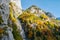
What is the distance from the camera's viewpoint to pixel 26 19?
70688mm

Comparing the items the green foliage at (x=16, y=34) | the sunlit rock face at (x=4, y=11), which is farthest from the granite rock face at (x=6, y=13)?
the green foliage at (x=16, y=34)

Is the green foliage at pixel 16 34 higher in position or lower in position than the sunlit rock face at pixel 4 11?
lower

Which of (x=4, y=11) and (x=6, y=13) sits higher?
(x=4, y=11)

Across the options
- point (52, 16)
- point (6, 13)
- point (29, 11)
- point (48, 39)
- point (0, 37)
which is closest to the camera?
point (0, 37)

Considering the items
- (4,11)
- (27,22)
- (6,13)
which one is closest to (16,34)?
(6,13)

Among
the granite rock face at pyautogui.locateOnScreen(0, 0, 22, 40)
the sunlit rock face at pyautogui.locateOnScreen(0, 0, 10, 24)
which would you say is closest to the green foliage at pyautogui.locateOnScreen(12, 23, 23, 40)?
the granite rock face at pyautogui.locateOnScreen(0, 0, 22, 40)

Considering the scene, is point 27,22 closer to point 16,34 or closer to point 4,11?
point 16,34

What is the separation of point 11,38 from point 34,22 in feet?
51.1

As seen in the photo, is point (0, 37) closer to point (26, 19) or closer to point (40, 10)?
point (26, 19)

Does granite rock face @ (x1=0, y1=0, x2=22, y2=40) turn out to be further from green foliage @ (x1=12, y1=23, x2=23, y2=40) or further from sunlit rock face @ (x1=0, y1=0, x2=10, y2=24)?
green foliage @ (x1=12, y1=23, x2=23, y2=40)

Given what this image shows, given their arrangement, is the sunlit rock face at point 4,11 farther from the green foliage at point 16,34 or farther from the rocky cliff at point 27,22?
the green foliage at point 16,34

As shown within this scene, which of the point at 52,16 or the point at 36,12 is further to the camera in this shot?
the point at 52,16

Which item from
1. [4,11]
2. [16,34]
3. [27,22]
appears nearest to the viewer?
[4,11]

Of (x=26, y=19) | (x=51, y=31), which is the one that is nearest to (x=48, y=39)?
(x=51, y=31)
